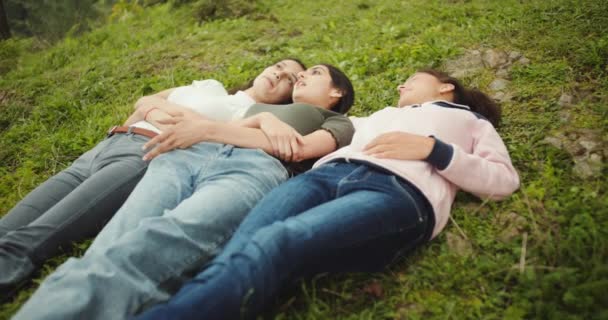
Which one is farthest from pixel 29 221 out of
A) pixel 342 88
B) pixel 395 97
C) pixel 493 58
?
pixel 493 58

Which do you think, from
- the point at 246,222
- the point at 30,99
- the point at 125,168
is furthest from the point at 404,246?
the point at 30,99

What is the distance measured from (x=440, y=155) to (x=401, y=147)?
0.76 ft

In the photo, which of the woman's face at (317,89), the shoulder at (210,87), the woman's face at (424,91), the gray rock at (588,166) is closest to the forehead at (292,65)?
the woman's face at (317,89)

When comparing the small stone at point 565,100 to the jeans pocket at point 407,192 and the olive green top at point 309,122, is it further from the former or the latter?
the jeans pocket at point 407,192

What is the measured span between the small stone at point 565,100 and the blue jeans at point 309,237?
1898 millimetres

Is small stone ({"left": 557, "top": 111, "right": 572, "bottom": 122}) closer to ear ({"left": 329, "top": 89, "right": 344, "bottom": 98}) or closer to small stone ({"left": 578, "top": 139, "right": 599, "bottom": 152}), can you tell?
small stone ({"left": 578, "top": 139, "right": 599, "bottom": 152})

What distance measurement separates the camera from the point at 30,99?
208 inches

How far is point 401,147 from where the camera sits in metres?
2.21

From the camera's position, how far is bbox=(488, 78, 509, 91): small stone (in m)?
3.54

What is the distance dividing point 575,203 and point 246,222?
196 cm

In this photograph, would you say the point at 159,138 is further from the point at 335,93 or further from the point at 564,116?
the point at 564,116

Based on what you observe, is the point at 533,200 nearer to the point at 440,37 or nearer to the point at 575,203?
the point at 575,203

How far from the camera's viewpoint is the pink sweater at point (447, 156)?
214 cm

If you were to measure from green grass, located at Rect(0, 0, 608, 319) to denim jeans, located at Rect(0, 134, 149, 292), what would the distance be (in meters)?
0.15
